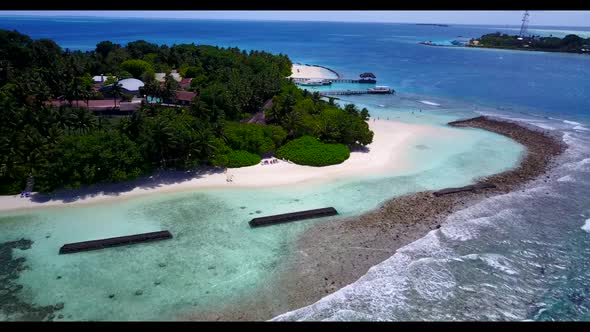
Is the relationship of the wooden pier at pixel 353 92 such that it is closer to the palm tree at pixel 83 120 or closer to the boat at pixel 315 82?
the boat at pixel 315 82

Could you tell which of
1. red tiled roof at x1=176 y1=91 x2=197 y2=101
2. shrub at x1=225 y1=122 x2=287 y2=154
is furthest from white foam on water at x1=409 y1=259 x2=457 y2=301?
red tiled roof at x1=176 y1=91 x2=197 y2=101

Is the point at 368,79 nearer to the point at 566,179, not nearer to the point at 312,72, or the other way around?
the point at 312,72

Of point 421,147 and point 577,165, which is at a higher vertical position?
point 577,165

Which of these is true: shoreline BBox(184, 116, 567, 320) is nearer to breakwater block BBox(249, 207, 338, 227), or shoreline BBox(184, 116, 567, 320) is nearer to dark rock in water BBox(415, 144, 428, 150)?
breakwater block BBox(249, 207, 338, 227)

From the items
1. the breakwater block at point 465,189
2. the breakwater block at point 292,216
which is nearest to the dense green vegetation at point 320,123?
the breakwater block at point 465,189

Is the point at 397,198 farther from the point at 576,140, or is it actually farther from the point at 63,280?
the point at 576,140

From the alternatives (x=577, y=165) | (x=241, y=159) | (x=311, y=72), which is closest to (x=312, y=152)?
(x=241, y=159)
